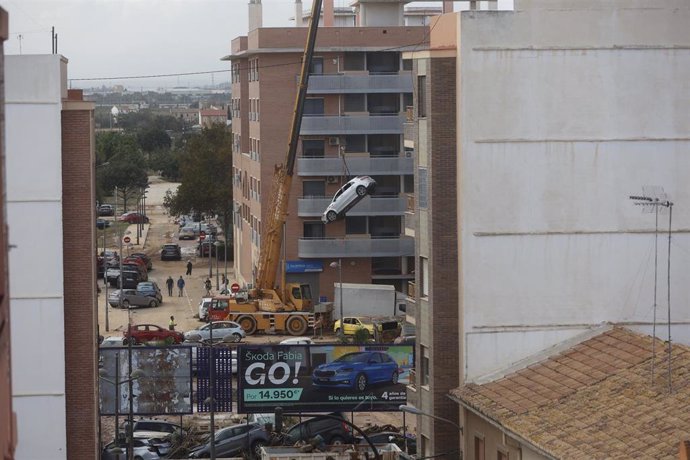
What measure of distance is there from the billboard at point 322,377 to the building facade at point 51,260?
829 cm

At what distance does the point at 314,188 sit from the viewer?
7038 centimetres

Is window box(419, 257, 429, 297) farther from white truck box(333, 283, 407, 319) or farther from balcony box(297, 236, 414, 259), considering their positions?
balcony box(297, 236, 414, 259)

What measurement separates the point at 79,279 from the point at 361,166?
38.0 m

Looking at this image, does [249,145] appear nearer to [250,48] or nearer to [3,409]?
[250,48]

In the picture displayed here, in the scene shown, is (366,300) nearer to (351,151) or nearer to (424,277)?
(351,151)

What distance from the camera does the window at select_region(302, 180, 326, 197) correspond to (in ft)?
231

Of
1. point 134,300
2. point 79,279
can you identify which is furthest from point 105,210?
point 79,279

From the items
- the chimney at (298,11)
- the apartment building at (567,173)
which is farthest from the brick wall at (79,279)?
the chimney at (298,11)

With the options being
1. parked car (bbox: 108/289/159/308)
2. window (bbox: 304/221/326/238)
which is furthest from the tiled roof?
parked car (bbox: 108/289/159/308)

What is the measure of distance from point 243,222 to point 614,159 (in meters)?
55.5

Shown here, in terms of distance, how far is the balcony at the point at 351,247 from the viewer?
6956cm

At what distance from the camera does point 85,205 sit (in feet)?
105

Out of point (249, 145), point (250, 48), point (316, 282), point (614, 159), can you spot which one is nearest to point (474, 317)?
point (614, 159)

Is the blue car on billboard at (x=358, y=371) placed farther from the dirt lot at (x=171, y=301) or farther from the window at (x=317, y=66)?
the window at (x=317, y=66)
